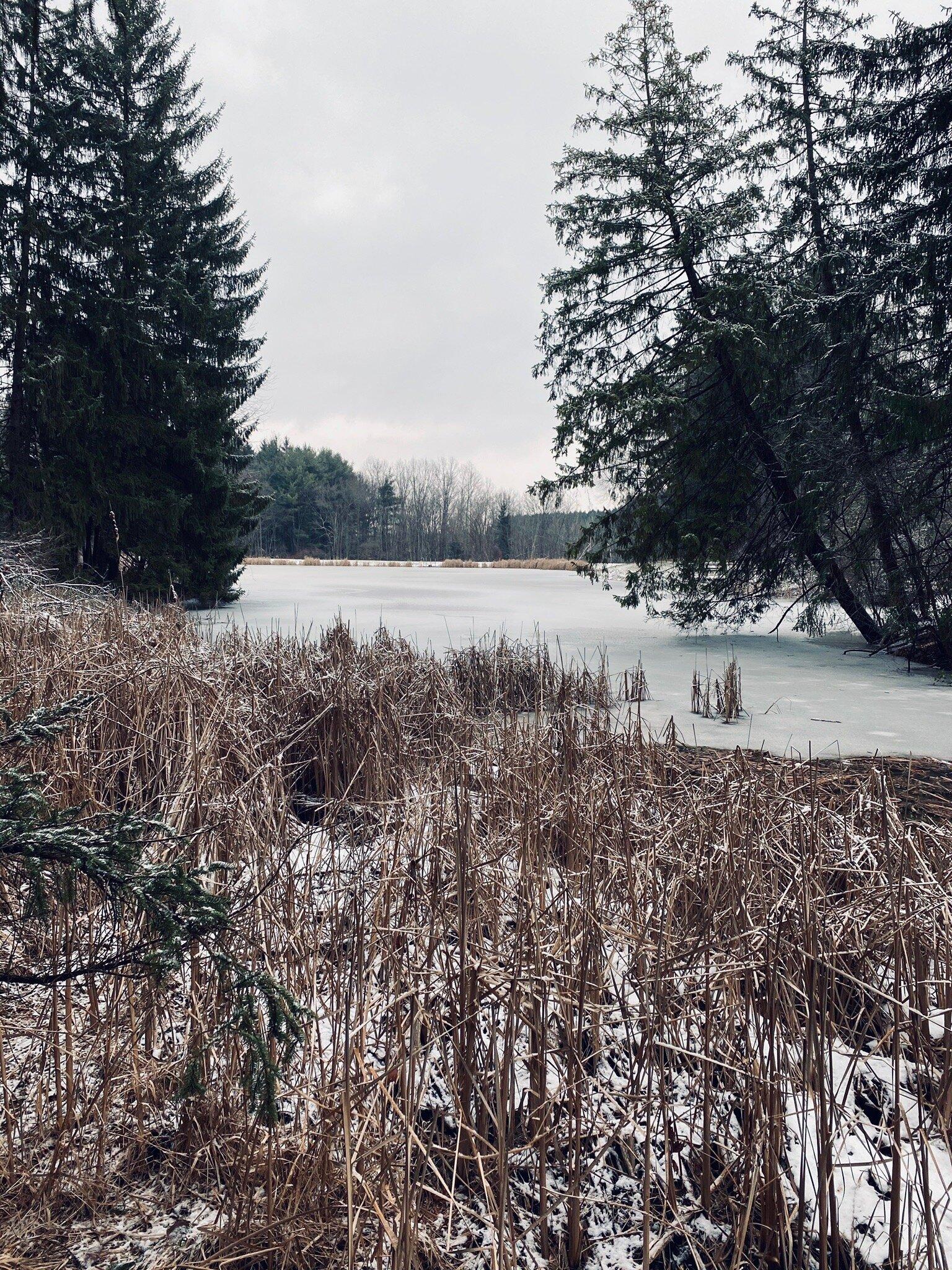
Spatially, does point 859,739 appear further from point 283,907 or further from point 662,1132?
point 283,907

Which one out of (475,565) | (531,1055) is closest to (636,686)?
(531,1055)

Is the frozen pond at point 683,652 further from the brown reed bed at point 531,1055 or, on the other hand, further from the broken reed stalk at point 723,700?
the brown reed bed at point 531,1055

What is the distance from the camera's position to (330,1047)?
1.75 metres

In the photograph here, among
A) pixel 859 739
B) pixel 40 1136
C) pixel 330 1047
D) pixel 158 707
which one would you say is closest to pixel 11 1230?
pixel 40 1136

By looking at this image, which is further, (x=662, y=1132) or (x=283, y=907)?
(x=283, y=907)

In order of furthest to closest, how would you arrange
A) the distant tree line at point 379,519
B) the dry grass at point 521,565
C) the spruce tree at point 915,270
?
the distant tree line at point 379,519, the dry grass at point 521,565, the spruce tree at point 915,270

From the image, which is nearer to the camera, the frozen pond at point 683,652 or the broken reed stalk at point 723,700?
the frozen pond at point 683,652

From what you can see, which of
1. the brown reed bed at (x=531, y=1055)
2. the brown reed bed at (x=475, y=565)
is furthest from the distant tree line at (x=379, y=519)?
the brown reed bed at (x=531, y=1055)

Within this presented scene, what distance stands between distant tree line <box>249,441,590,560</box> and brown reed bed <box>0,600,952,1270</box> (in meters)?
45.5

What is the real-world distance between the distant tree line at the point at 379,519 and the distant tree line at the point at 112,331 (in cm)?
3275

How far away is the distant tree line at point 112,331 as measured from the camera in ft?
36.6

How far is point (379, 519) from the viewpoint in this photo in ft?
181

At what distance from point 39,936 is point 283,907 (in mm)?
634

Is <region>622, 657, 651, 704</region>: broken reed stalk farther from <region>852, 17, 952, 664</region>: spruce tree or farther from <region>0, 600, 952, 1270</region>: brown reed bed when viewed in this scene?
<region>852, 17, 952, 664</region>: spruce tree
